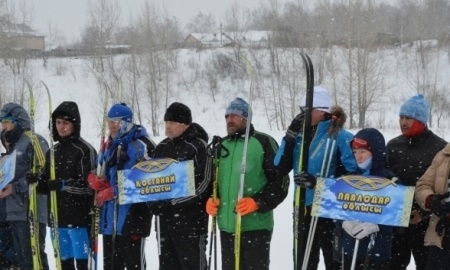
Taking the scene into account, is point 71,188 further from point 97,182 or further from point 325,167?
point 325,167

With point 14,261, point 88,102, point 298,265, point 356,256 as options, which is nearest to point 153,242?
point 14,261

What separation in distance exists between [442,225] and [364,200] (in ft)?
1.72

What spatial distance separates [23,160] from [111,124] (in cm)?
108

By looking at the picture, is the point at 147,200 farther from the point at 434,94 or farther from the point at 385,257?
the point at 434,94

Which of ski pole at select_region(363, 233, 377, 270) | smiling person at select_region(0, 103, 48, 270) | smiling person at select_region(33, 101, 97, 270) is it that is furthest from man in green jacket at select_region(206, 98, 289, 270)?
smiling person at select_region(0, 103, 48, 270)

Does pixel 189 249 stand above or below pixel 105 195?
below

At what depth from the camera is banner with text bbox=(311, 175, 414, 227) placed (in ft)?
10.4

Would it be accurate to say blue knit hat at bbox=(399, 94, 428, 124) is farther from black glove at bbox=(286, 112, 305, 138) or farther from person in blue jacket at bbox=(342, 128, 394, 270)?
black glove at bbox=(286, 112, 305, 138)

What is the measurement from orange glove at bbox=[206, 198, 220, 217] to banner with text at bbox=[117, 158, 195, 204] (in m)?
0.15

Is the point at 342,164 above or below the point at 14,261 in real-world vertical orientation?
above

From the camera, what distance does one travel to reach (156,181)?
3963 millimetres

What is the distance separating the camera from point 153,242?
20.7 feet

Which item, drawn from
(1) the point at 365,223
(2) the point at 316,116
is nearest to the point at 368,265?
(1) the point at 365,223

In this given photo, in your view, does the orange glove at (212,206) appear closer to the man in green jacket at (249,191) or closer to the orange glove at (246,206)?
the man in green jacket at (249,191)
